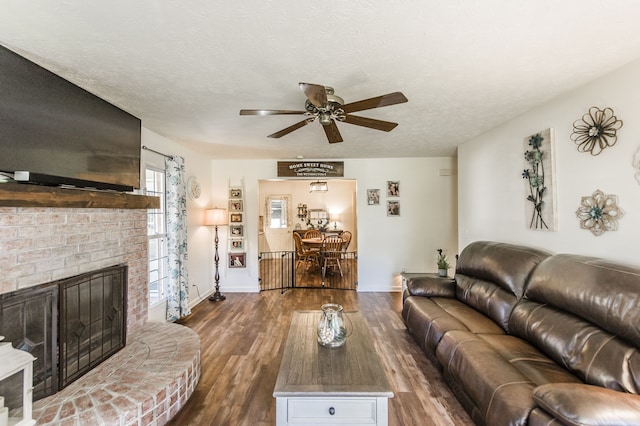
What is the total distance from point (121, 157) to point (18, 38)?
1.14 meters

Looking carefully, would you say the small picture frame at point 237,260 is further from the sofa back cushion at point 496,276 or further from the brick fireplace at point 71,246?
the sofa back cushion at point 496,276

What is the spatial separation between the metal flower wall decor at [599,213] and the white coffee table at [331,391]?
6.65ft

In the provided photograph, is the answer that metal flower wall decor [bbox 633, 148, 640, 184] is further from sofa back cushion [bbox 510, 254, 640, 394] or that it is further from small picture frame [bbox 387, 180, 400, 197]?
small picture frame [bbox 387, 180, 400, 197]

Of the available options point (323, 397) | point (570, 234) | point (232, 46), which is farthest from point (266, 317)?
point (570, 234)

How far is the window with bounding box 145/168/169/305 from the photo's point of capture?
10.9 feet

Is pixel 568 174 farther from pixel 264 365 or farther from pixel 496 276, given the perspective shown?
pixel 264 365

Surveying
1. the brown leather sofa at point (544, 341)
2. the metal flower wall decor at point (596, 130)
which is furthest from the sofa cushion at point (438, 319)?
the metal flower wall decor at point (596, 130)

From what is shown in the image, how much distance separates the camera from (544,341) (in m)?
1.89

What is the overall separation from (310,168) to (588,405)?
427 cm

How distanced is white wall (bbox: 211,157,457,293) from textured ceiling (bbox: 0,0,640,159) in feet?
7.57

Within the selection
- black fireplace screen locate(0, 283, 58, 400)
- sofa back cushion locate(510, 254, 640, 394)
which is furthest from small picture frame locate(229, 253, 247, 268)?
sofa back cushion locate(510, 254, 640, 394)

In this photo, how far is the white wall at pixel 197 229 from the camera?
3.59 m

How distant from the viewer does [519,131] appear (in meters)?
2.89

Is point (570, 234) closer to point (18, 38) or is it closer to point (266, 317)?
point (266, 317)
